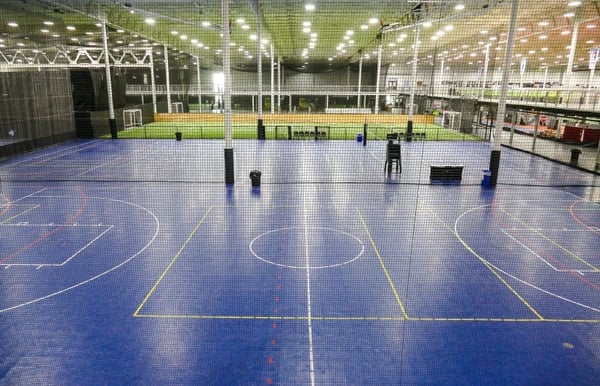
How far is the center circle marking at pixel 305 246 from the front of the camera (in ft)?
21.4

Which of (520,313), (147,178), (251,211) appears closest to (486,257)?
(520,313)

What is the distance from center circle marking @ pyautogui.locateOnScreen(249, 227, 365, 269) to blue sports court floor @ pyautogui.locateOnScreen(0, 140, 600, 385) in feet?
0.16

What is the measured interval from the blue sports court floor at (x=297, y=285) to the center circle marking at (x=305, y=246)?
47 millimetres

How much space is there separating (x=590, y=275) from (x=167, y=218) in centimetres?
831

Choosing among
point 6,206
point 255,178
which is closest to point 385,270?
point 255,178

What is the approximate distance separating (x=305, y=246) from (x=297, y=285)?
1.48 metres

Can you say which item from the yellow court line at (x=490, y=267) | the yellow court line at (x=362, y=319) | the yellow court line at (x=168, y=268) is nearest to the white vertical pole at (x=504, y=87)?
the yellow court line at (x=490, y=267)

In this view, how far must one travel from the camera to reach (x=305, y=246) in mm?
7160

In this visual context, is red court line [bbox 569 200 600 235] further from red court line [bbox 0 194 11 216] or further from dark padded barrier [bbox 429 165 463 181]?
red court line [bbox 0 194 11 216]

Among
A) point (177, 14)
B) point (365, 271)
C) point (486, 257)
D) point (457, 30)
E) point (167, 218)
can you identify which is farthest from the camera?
point (457, 30)

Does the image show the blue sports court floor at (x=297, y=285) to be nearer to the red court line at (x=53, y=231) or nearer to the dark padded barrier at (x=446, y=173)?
the red court line at (x=53, y=231)

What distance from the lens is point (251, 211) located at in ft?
30.0

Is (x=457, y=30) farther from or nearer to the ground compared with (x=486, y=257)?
farther from the ground

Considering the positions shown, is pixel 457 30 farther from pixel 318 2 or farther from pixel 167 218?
pixel 167 218
